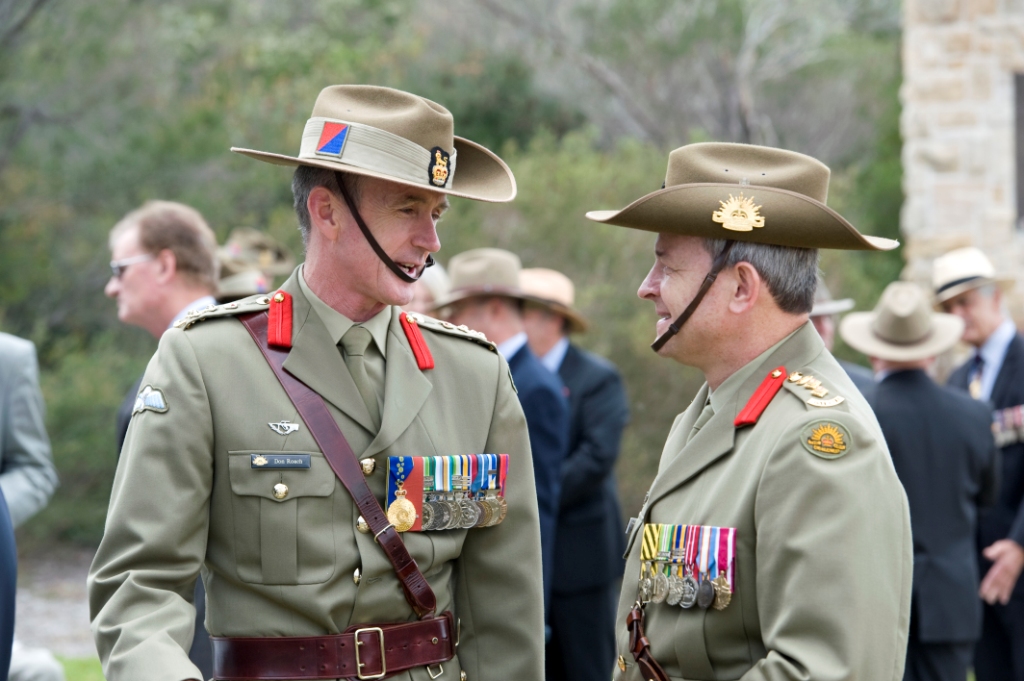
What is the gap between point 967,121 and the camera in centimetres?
1007

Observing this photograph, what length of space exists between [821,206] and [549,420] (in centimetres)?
A: 290

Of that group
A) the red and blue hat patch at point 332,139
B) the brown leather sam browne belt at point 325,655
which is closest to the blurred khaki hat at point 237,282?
the red and blue hat patch at point 332,139

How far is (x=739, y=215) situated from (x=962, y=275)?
4631 mm

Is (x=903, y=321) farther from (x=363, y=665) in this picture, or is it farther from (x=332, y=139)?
(x=363, y=665)

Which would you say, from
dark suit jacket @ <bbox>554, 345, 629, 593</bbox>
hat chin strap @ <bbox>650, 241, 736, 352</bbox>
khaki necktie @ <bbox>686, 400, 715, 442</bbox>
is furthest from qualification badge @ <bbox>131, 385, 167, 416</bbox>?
dark suit jacket @ <bbox>554, 345, 629, 593</bbox>

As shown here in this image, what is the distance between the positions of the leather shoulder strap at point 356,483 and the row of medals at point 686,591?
19.5 inches

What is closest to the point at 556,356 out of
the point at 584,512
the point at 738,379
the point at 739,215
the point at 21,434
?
the point at 584,512

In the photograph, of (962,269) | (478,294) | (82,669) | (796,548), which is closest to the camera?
(796,548)

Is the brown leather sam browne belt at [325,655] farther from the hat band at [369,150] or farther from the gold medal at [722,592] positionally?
Result: the hat band at [369,150]

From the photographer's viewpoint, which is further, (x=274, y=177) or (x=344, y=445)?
(x=274, y=177)

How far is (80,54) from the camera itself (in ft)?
38.9

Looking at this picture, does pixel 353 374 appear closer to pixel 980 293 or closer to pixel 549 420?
pixel 549 420

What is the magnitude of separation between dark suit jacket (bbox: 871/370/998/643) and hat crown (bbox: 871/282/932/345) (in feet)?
1.05

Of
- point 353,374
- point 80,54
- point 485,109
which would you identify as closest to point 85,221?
point 80,54
